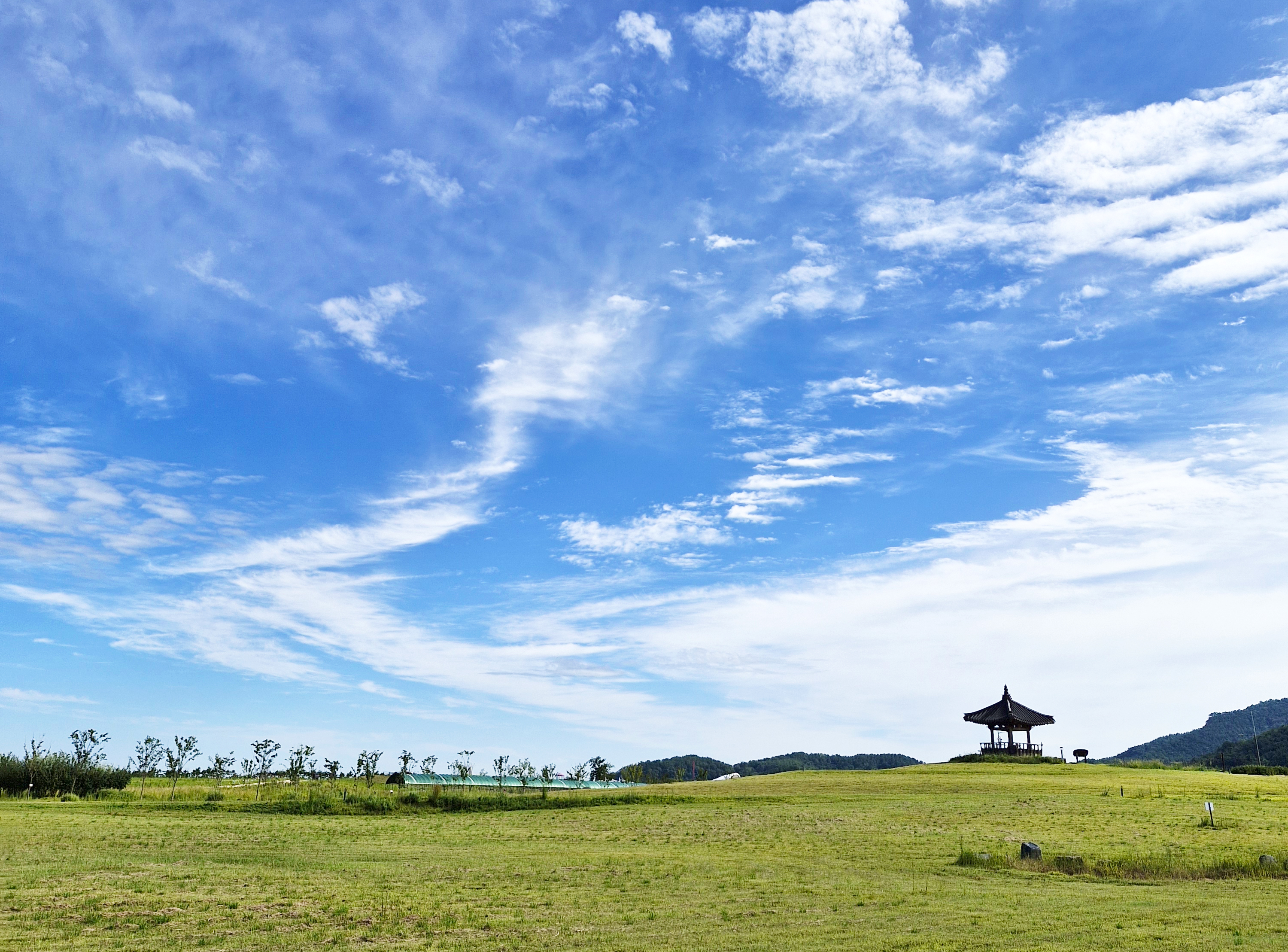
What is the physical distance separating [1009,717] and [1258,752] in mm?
72456

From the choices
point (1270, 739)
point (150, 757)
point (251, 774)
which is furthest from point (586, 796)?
point (1270, 739)

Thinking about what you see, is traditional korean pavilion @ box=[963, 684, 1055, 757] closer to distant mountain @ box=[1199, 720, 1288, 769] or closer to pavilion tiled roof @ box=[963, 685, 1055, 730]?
pavilion tiled roof @ box=[963, 685, 1055, 730]

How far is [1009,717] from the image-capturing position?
96438 mm

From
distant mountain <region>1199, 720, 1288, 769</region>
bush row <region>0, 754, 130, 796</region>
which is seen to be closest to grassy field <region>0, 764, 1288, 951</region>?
bush row <region>0, 754, 130, 796</region>

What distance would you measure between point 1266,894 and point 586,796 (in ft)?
170

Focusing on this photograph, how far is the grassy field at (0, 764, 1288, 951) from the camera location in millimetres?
19609

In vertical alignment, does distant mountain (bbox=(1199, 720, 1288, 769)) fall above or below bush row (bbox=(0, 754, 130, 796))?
below

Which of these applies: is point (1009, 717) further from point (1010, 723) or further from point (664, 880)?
point (664, 880)

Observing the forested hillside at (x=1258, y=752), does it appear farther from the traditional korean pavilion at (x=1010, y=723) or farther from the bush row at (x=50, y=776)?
the bush row at (x=50, y=776)

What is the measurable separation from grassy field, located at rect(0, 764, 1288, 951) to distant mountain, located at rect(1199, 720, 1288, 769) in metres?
96.9

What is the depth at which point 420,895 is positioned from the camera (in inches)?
979

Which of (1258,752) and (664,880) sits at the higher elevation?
(664,880)

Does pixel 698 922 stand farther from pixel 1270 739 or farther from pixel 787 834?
pixel 1270 739

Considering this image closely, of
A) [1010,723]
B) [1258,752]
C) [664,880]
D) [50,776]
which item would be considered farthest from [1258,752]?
[50,776]
